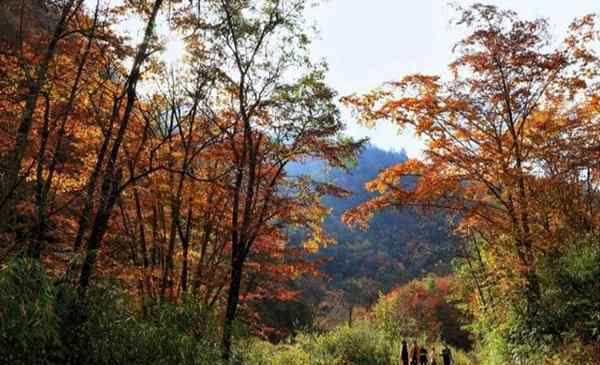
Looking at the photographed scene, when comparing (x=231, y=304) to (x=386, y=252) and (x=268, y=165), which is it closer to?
(x=268, y=165)

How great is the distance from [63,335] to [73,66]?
5999 mm

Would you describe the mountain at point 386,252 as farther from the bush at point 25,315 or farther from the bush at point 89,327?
the bush at point 25,315

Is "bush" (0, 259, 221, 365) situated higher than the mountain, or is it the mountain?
the mountain

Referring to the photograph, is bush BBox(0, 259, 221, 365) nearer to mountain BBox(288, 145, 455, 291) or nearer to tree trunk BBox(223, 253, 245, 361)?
tree trunk BBox(223, 253, 245, 361)

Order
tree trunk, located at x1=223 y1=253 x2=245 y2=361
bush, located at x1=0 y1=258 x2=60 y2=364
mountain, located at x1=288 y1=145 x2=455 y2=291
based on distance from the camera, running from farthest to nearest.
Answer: mountain, located at x1=288 y1=145 x2=455 y2=291, tree trunk, located at x1=223 y1=253 x2=245 y2=361, bush, located at x1=0 y1=258 x2=60 y2=364

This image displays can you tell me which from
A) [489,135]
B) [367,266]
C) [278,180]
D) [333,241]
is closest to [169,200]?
[278,180]

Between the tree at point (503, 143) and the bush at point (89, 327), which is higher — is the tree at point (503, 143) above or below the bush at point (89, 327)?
above

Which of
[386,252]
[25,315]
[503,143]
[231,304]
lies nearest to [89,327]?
[25,315]

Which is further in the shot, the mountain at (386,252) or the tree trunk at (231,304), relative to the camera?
the mountain at (386,252)

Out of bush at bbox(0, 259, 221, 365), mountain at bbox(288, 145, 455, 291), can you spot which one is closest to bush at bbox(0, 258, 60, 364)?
bush at bbox(0, 259, 221, 365)

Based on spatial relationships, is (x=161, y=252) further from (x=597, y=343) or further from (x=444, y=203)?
(x=597, y=343)

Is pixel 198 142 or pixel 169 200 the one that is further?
pixel 198 142

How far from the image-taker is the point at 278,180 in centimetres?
1232

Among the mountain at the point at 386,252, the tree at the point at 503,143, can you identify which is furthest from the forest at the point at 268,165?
the mountain at the point at 386,252
